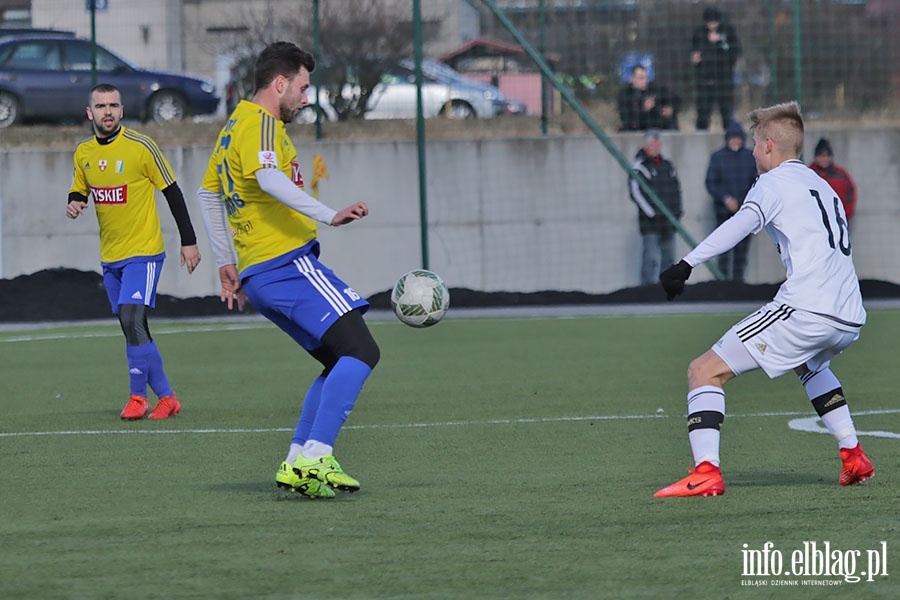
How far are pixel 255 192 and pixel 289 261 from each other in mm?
357

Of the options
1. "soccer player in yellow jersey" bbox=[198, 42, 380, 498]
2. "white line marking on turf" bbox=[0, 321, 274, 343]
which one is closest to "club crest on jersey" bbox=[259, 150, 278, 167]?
"soccer player in yellow jersey" bbox=[198, 42, 380, 498]

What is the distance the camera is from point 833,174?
19062mm

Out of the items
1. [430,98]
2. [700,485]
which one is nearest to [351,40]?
[430,98]

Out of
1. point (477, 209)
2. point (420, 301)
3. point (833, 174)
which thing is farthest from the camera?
point (477, 209)

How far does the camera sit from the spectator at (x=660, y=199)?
64.1 feet

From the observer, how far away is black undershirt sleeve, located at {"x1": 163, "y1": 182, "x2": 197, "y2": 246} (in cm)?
993

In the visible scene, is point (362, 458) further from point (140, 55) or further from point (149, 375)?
point (140, 55)

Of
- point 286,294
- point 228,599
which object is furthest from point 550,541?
point 286,294

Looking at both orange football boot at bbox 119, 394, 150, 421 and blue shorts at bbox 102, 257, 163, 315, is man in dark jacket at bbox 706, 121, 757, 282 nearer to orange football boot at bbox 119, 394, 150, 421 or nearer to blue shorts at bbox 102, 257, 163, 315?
blue shorts at bbox 102, 257, 163, 315

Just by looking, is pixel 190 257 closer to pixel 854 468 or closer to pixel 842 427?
pixel 842 427

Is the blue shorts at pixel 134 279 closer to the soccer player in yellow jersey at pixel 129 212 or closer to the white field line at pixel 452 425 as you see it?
the soccer player in yellow jersey at pixel 129 212

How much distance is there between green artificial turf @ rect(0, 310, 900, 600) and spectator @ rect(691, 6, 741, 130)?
743cm

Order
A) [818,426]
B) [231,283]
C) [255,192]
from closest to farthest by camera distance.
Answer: [255,192], [231,283], [818,426]

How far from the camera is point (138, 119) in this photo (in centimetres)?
2375
